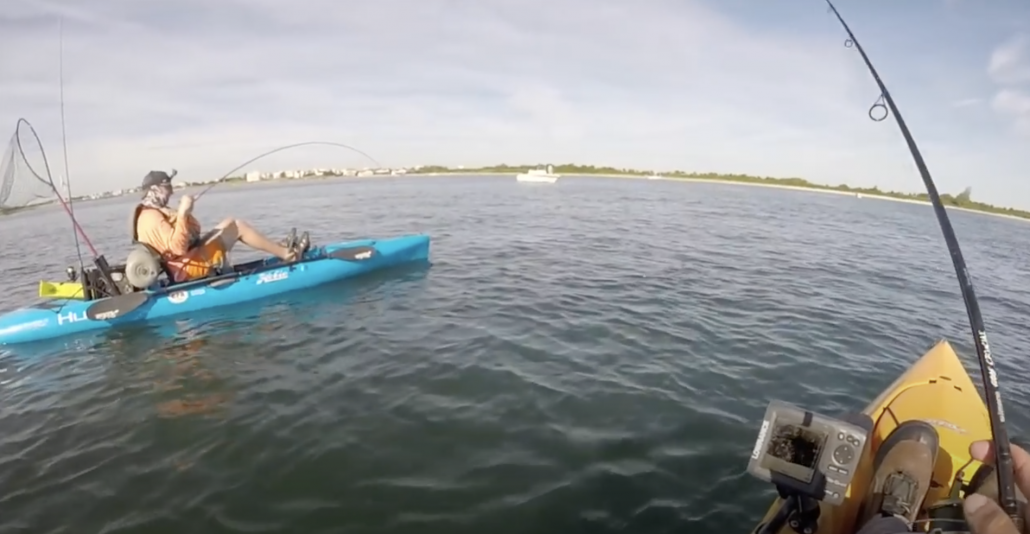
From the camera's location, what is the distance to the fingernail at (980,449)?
2734 mm

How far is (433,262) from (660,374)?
8.86m

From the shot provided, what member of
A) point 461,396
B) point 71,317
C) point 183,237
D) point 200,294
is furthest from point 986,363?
point 71,317

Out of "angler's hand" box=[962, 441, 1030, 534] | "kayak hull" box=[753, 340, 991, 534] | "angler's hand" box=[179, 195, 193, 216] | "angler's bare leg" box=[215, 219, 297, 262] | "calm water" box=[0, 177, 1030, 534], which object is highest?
"angler's hand" box=[179, 195, 193, 216]

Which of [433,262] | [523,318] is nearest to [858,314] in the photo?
[523,318]

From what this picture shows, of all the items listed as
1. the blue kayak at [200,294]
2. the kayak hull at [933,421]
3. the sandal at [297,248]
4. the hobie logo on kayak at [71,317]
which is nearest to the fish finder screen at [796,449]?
the kayak hull at [933,421]

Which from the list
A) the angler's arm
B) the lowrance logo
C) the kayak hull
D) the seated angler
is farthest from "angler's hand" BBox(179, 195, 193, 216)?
the kayak hull

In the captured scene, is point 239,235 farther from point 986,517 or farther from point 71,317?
point 986,517

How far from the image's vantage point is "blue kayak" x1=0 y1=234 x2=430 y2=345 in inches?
358

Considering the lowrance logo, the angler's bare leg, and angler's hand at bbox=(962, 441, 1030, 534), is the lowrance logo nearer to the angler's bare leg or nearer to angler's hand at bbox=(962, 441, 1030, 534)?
angler's hand at bbox=(962, 441, 1030, 534)

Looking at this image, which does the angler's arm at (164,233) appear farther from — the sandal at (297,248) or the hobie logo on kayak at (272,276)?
the sandal at (297,248)

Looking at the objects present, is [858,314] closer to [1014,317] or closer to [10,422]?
[1014,317]

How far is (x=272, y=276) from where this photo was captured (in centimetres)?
1095

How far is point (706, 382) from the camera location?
6.70 meters

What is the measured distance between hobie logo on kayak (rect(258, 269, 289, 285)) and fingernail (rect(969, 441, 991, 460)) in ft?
36.7
